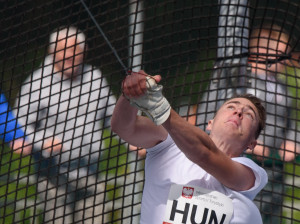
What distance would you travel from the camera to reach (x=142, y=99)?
1.56 metres

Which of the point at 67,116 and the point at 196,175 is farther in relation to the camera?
the point at 67,116

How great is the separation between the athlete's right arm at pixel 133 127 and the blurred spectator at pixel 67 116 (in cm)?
73

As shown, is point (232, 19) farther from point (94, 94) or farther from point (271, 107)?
point (94, 94)

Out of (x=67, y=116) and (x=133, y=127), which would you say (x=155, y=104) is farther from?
(x=67, y=116)

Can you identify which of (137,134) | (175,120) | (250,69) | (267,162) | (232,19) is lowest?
(267,162)

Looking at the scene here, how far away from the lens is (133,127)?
1.78 m

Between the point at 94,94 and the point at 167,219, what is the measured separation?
153 centimetres

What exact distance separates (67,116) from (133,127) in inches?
37.1

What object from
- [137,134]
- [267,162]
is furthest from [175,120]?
[267,162]

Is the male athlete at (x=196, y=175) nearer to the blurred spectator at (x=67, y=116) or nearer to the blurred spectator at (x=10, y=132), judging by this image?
the blurred spectator at (x=67, y=116)

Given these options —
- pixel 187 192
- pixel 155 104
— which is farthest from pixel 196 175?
pixel 155 104

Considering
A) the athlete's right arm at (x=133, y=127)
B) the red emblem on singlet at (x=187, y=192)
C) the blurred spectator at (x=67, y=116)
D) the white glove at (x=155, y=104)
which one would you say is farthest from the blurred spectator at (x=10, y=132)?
the white glove at (x=155, y=104)

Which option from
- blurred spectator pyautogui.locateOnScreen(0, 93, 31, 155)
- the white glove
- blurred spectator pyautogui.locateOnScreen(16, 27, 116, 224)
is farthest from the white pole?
the white glove

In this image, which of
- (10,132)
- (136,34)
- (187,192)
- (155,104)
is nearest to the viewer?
(155,104)
